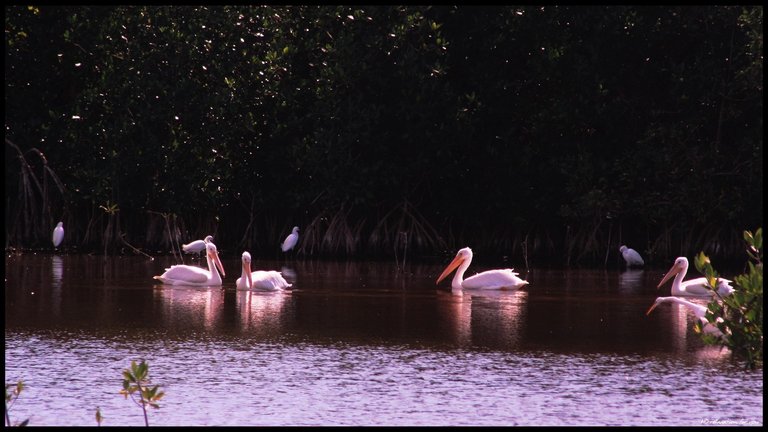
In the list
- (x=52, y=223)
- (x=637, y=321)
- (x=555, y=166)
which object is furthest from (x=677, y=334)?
(x=52, y=223)

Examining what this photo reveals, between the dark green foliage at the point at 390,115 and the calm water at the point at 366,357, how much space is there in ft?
31.8

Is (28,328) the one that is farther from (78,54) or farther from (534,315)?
(78,54)

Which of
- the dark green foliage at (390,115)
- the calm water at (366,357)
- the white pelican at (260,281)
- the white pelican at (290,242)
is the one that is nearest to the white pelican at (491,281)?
the calm water at (366,357)

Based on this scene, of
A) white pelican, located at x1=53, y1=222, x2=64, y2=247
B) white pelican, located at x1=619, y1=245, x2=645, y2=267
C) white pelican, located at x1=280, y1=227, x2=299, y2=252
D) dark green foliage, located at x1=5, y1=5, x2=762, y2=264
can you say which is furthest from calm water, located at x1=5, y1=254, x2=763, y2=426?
dark green foliage, located at x1=5, y1=5, x2=762, y2=264

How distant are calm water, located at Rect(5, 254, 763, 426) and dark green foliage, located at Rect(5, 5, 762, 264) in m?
9.68

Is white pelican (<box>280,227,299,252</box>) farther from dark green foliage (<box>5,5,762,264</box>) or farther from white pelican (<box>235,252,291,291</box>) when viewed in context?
white pelican (<box>235,252,291,291</box>)

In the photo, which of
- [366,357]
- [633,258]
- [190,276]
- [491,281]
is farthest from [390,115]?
[366,357]

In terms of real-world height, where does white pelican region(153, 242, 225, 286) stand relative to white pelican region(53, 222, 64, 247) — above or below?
below

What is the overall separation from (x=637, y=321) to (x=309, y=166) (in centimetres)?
1557

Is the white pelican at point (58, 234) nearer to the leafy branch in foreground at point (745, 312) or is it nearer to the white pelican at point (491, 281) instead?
the white pelican at point (491, 281)

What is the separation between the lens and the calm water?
32.3 feet

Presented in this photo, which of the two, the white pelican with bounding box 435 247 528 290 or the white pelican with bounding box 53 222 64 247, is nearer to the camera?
the white pelican with bounding box 435 247 528 290

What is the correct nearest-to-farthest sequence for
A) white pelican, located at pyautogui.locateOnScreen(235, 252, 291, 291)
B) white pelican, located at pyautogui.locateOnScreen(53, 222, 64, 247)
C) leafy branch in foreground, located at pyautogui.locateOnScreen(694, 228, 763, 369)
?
leafy branch in foreground, located at pyautogui.locateOnScreen(694, 228, 763, 369), white pelican, located at pyautogui.locateOnScreen(235, 252, 291, 291), white pelican, located at pyautogui.locateOnScreen(53, 222, 64, 247)

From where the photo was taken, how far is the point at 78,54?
3161 cm
